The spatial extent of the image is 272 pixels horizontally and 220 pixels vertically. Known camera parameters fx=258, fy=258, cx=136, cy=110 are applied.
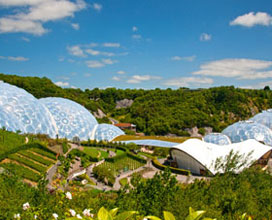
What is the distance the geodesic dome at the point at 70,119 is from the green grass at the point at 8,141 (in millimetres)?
11216

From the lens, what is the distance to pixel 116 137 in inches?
1623

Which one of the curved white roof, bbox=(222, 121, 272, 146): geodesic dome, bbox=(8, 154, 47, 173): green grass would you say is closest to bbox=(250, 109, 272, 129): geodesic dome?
bbox=(222, 121, 272, 146): geodesic dome

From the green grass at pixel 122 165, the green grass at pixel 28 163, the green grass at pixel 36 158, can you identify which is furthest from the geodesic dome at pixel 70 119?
the green grass at pixel 28 163

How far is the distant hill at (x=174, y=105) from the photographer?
60344mm

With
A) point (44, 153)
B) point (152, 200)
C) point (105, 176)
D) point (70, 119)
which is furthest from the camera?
point (70, 119)

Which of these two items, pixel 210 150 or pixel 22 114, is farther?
pixel 22 114

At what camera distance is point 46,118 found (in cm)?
3419

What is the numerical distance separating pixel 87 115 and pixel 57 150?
48.3 feet

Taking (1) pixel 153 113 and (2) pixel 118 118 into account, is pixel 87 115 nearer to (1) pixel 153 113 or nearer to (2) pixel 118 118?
(1) pixel 153 113

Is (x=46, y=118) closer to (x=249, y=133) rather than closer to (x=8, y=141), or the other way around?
(x=8, y=141)

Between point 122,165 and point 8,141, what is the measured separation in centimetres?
1198

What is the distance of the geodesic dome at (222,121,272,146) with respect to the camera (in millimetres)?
40500

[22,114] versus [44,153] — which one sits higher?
[22,114]

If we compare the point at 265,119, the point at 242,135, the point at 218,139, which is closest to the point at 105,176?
the point at 218,139
